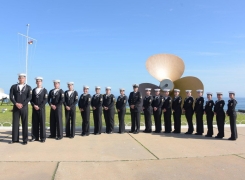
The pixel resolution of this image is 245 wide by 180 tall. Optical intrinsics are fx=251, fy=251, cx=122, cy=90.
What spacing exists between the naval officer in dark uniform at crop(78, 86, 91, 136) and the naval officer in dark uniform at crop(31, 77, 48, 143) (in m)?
1.27

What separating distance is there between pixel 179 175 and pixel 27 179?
2.18 metres

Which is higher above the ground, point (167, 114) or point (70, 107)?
point (70, 107)

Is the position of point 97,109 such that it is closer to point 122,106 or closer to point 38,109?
point 122,106

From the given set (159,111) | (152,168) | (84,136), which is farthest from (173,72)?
(152,168)

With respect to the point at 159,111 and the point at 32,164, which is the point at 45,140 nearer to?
the point at 32,164

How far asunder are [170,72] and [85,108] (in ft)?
28.3

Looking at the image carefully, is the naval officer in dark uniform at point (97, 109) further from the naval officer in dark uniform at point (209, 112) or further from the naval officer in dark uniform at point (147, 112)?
the naval officer in dark uniform at point (209, 112)

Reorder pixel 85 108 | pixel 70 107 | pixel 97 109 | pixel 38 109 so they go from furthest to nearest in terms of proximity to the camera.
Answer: pixel 97 109
pixel 85 108
pixel 70 107
pixel 38 109

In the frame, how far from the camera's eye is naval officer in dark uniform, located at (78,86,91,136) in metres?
7.06

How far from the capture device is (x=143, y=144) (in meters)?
5.88

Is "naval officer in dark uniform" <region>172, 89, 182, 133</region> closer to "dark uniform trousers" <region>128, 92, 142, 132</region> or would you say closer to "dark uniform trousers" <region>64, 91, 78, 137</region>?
"dark uniform trousers" <region>128, 92, 142, 132</region>

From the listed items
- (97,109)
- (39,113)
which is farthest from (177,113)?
(39,113)

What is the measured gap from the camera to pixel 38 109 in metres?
6.11

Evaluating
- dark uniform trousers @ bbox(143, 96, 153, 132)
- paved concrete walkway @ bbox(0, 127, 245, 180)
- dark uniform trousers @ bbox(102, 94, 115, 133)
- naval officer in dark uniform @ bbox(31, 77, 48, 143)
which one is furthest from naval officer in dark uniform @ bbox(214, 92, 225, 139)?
naval officer in dark uniform @ bbox(31, 77, 48, 143)
